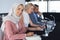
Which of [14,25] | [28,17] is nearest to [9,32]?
[14,25]

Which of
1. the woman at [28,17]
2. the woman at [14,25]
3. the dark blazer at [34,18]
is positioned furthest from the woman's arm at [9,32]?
the dark blazer at [34,18]

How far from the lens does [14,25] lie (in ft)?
2.86

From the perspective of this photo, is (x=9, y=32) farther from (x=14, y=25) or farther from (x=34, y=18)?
(x=34, y=18)

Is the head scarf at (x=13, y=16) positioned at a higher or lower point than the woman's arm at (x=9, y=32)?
higher

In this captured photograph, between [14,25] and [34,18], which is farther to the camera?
[34,18]

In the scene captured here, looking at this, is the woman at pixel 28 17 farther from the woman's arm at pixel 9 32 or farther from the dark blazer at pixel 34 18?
the woman's arm at pixel 9 32

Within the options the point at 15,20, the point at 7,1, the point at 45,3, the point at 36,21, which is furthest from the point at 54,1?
the point at 15,20

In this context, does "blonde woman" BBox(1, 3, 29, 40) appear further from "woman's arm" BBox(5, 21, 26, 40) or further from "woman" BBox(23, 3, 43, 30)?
"woman" BBox(23, 3, 43, 30)

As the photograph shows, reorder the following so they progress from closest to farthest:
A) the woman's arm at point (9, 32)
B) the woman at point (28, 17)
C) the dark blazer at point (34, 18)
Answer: the woman's arm at point (9, 32) < the woman at point (28, 17) < the dark blazer at point (34, 18)

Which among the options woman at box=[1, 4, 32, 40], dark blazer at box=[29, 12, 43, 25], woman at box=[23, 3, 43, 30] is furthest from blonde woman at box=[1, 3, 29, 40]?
dark blazer at box=[29, 12, 43, 25]

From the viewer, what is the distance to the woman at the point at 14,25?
2.73ft

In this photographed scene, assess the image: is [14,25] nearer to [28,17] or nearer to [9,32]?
[9,32]

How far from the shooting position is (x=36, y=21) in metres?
1.27

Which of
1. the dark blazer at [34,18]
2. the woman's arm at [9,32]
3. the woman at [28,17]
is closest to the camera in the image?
the woman's arm at [9,32]
